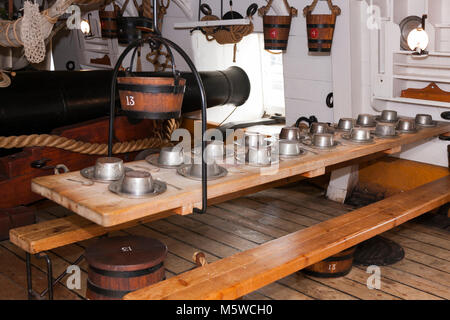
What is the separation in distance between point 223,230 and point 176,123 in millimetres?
1606

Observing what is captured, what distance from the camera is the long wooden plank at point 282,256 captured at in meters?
2.30

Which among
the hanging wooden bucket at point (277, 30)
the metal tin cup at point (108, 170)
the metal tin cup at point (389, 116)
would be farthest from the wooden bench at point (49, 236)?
the hanging wooden bucket at point (277, 30)

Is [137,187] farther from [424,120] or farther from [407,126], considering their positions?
[424,120]

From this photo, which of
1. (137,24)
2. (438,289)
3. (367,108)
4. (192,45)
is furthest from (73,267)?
(192,45)

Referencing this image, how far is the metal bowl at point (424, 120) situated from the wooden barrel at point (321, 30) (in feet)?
2.80

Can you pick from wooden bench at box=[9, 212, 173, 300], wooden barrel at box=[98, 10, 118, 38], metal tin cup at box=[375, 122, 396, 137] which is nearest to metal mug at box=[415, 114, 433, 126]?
metal tin cup at box=[375, 122, 396, 137]

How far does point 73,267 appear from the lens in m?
3.52

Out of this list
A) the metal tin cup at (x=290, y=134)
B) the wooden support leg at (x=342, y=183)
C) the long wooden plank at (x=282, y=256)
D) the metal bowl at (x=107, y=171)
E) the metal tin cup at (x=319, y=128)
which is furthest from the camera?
the wooden support leg at (x=342, y=183)

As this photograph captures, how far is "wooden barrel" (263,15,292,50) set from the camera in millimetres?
4720

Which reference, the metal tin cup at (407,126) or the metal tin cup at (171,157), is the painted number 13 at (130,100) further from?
the metal tin cup at (407,126)

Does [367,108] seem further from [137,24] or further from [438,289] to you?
[137,24]

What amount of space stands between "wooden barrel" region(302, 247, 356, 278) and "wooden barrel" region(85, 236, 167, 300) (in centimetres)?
117

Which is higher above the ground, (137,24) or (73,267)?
(137,24)
